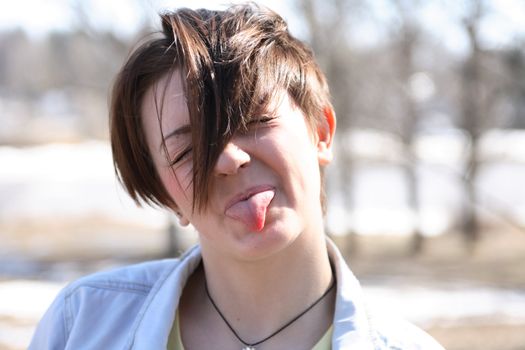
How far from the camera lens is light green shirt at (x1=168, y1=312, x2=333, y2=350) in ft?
5.00

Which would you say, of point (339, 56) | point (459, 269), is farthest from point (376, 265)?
point (339, 56)

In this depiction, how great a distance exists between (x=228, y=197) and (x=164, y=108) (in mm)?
203

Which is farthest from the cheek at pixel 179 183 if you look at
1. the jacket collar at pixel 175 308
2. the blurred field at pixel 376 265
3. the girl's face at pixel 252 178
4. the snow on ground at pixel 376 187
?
the snow on ground at pixel 376 187

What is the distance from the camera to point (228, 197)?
4.77 feet

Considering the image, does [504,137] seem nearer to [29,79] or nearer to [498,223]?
[498,223]

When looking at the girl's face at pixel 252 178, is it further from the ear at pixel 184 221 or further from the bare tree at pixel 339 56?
the bare tree at pixel 339 56

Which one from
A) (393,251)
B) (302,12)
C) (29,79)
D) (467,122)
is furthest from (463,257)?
(29,79)

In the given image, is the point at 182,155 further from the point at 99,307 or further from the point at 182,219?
the point at 99,307

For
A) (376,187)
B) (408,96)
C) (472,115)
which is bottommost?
(376,187)

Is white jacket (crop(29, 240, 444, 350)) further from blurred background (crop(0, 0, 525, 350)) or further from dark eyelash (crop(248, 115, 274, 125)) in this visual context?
blurred background (crop(0, 0, 525, 350))

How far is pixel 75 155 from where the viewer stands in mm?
23734

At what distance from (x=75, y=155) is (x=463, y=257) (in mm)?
14354

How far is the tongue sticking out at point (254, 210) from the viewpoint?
1.41 m

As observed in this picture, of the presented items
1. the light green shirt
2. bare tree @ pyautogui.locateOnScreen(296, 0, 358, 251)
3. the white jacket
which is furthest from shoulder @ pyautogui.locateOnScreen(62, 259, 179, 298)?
bare tree @ pyautogui.locateOnScreen(296, 0, 358, 251)
